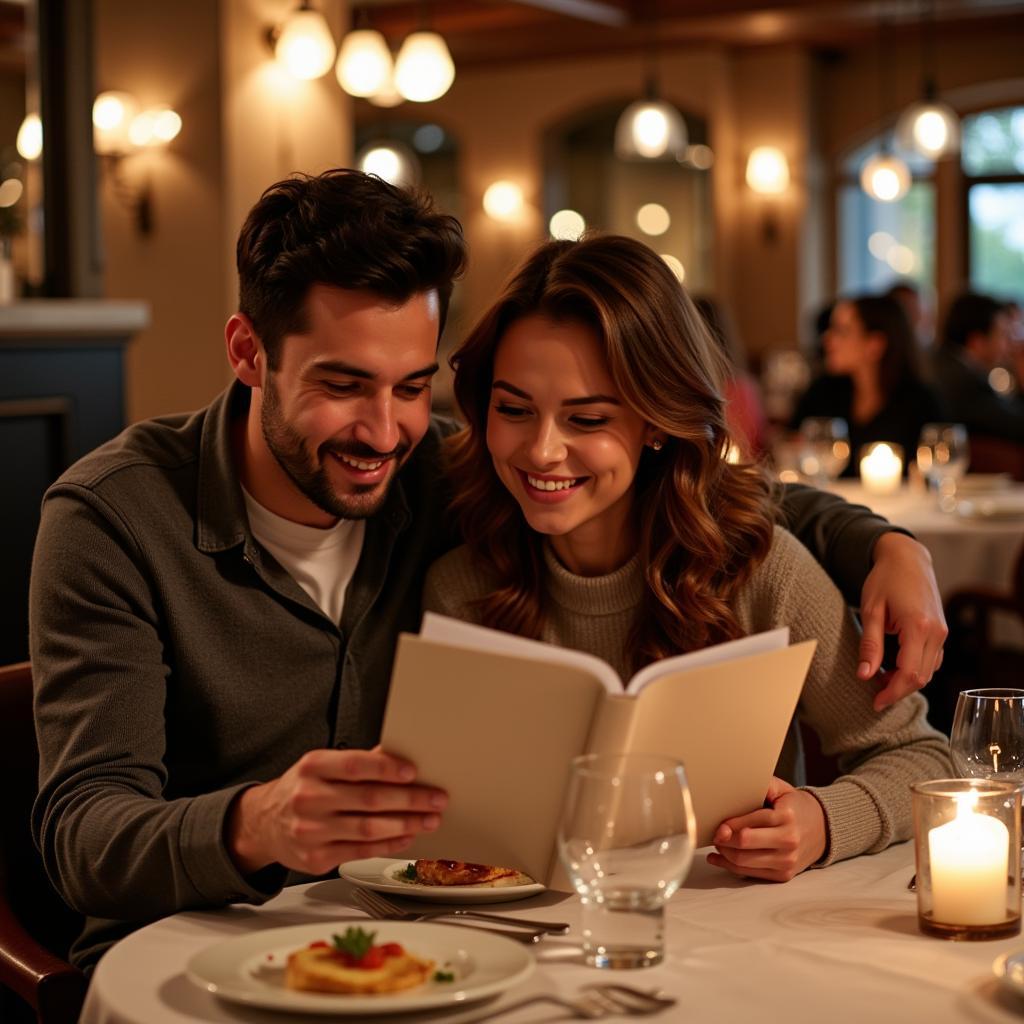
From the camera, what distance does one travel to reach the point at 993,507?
486 cm

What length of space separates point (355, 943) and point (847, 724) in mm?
858

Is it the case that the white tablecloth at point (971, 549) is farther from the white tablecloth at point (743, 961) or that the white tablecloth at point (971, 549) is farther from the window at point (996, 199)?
the window at point (996, 199)

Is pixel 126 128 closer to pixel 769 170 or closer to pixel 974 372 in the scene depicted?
pixel 974 372

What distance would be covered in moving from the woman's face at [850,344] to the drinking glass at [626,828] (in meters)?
5.33

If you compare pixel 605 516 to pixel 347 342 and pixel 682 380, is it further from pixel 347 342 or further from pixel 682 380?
pixel 347 342

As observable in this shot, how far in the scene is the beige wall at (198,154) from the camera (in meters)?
6.74

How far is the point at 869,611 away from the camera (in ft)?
6.41

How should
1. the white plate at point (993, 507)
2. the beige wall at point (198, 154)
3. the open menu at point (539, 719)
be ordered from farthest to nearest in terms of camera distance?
the beige wall at point (198, 154)
the white plate at point (993, 507)
the open menu at point (539, 719)

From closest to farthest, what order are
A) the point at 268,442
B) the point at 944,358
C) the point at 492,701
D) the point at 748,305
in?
the point at 492,701, the point at 268,442, the point at 944,358, the point at 748,305

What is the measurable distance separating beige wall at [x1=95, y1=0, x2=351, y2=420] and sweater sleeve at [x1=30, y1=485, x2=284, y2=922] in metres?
5.05

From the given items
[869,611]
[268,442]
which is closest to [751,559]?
[869,611]

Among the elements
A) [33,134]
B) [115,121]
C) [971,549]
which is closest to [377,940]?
[971,549]

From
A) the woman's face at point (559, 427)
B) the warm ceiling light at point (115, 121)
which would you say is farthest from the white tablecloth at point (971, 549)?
the warm ceiling light at point (115, 121)

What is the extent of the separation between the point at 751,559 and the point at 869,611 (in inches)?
8.0
